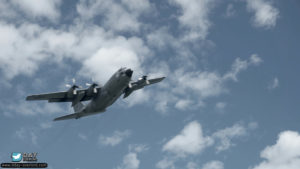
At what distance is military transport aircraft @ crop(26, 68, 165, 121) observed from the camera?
51.1 metres

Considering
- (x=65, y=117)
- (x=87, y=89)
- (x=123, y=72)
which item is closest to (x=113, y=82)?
(x=123, y=72)

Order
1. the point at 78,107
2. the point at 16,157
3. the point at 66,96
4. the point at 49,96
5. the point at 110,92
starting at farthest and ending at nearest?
the point at 78,107
the point at 66,96
the point at 49,96
the point at 110,92
the point at 16,157

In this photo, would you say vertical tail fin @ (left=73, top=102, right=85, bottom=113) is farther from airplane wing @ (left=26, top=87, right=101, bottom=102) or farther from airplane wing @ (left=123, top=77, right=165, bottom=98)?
airplane wing @ (left=123, top=77, right=165, bottom=98)

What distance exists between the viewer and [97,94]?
5572 centimetres

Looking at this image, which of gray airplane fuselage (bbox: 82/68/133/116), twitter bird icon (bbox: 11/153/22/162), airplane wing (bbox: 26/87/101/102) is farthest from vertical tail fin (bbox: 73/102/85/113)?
twitter bird icon (bbox: 11/153/22/162)

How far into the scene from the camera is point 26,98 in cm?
5322

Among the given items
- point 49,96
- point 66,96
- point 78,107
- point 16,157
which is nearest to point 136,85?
point 78,107

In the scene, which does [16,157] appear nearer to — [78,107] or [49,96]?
[49,96]

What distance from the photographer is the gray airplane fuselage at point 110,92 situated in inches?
1989

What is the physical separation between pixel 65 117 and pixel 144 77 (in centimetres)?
1464

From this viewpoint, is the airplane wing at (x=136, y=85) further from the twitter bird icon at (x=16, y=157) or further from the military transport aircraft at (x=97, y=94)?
the twitter bird icon at (x=16, y=157)

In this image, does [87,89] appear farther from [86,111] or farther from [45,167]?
[45,167]

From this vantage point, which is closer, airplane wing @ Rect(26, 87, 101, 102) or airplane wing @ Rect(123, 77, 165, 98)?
airplane wing @ Rect(26, 87, 101, 102)

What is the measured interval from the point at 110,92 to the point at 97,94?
413cm
